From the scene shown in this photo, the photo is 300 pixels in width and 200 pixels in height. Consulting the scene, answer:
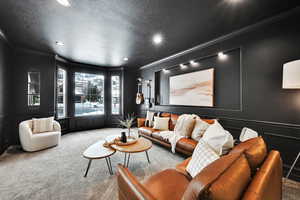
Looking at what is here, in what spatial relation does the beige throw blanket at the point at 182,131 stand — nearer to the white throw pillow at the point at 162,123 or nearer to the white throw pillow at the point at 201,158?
the white throw pillow at the point at 162,123

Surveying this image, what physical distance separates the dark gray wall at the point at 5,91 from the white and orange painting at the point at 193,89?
4.41 meters

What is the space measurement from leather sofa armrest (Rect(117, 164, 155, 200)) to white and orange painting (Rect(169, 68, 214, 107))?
106 inches

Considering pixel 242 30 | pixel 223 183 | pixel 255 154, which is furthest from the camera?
pixel 242 30

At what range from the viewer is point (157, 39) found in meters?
2.87

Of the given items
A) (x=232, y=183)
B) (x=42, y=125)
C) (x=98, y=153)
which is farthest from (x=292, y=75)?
(x=42, y=125)

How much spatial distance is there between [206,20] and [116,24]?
1651 mm

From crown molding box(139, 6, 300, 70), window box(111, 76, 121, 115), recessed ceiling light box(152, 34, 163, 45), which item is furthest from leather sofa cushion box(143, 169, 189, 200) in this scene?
window box(111, 76, 121, 115)

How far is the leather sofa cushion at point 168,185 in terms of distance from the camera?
3.63ft

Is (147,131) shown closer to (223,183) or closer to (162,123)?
(162,123)

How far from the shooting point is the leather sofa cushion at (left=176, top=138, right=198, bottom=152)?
7.67 feet

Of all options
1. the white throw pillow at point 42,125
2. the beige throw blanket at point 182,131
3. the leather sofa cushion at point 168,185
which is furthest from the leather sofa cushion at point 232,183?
the white throw pillow at point 42,125

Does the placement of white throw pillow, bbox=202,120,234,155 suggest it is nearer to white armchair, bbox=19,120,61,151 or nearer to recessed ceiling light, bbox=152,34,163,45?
recessed ceiling light, bbox=152,34,163,45

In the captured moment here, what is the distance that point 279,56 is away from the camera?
2027 mm

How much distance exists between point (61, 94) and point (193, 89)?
4689 millimetres
